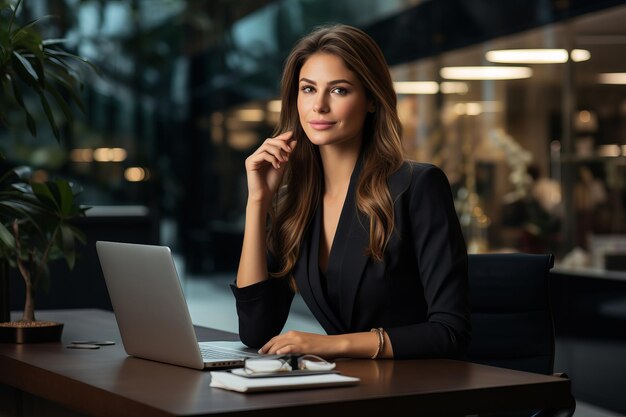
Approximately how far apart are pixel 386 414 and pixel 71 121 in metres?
1.97

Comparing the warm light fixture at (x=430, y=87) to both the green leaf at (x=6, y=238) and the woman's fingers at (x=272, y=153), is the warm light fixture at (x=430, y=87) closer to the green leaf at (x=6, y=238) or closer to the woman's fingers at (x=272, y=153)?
the woman's fingers at (x=272, y=153)

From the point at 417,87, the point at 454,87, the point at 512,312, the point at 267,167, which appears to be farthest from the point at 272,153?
the point at 417,87

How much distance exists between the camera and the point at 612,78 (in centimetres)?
640

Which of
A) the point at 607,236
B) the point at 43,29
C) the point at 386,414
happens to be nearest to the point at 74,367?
the point at 386,414

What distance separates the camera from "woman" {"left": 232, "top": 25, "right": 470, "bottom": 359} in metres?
2.87

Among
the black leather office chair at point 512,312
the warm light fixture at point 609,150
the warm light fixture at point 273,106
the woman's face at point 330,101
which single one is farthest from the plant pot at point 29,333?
the warm light fixture at point 273,106

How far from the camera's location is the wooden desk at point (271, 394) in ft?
6.76

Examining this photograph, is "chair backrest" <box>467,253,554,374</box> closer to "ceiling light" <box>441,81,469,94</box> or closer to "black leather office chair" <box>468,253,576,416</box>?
"black leather office chair" <box>468,253,576,416</box>

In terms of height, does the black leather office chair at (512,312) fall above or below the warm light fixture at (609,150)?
below

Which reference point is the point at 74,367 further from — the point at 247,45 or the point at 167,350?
the point at 247,45

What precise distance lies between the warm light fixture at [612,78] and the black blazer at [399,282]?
3.67 meters

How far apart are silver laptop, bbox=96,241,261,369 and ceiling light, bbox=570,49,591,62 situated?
441cm

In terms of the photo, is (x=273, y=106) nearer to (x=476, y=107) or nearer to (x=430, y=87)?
(x=430, y=87)

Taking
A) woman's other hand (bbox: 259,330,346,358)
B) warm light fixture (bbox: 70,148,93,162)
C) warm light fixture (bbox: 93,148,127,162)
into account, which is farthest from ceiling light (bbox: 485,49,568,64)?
warm light fixture (bbox: 93,148,127,162)
